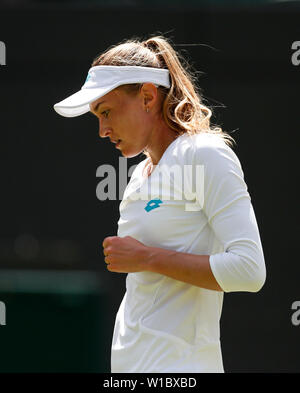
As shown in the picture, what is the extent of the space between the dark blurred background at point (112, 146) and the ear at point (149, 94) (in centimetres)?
307

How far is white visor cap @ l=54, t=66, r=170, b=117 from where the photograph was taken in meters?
2.32

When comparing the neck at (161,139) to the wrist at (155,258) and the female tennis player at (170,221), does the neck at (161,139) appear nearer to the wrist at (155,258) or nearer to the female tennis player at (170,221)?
the female tennis player at (170,221)

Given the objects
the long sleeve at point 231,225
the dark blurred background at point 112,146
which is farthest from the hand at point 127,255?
the dark blurred background at point 112,146

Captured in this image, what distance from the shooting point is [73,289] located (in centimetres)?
518

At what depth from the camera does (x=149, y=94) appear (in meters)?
2.35

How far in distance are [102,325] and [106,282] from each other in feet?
3.03

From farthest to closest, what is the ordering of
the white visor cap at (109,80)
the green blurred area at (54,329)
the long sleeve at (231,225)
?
the green blurred area at (54,329) → the white visor cap at (109,80) → the long sleeve at (231,225)

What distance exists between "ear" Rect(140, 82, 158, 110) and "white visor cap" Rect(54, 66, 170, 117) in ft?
0.05

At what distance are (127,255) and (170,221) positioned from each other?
16cm

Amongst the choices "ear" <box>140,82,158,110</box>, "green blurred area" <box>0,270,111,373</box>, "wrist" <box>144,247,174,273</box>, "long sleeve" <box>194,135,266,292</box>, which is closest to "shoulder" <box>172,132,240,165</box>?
"long sleeve" <box>194,135,266,292</box>

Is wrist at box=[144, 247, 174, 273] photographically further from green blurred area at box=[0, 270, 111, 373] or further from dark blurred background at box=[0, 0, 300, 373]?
dark blurred background at box=[0, 0, 300, 373]

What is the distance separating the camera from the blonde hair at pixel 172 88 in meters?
2.36

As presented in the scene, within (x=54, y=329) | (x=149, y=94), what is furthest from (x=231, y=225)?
(x=54, y=329)
